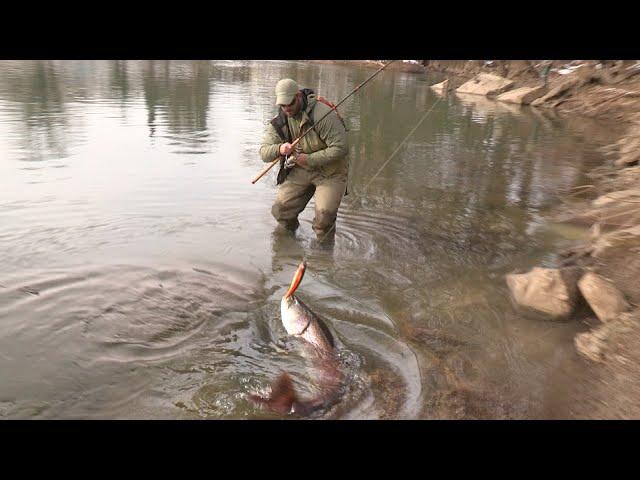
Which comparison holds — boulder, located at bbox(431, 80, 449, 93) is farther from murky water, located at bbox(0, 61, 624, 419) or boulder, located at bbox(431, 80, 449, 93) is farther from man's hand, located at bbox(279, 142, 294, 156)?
man's hand, located at bbox(279, 142, 294, 156)

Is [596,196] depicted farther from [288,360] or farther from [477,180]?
[288,360]

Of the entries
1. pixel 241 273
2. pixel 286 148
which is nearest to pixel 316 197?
pixel 286 148

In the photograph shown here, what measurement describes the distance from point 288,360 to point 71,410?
1.78m

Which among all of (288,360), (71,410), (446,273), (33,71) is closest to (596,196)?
(446,273)

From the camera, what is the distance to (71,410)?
3998 mm

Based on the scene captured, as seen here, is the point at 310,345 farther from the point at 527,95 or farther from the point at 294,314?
the point at 527,95

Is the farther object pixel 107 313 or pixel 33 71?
pixel 33 71

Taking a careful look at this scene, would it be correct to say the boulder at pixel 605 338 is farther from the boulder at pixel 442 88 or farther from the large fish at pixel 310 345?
the boulder at pixel 442 88

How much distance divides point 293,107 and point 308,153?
2.49ft

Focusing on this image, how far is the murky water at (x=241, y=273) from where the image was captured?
430 cm

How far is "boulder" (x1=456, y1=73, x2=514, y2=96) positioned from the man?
2186 centimetres

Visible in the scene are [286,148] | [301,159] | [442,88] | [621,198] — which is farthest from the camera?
[442,88]

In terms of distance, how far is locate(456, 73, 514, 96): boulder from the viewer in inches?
1032

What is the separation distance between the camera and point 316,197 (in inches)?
289
